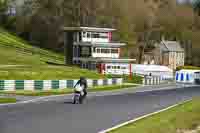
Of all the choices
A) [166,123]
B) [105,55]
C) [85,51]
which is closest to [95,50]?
[85,51]

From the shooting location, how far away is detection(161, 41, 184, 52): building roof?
140500 millimetres

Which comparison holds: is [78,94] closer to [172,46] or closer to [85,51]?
[85,51]

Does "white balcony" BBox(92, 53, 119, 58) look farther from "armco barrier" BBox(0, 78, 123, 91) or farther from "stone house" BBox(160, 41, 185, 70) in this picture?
"stone house" BBox(160, 41, 185, 70)

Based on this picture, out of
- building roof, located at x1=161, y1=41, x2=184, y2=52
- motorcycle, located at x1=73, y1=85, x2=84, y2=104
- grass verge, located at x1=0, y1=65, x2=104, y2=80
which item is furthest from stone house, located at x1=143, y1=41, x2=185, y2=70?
motorcycle, located at x1=73, y1=85, x2=84, y2=104

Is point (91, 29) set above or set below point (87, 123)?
above

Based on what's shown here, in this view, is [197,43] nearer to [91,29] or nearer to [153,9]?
[153,9]

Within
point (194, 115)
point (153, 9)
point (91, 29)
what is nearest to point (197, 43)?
point (153, 9)

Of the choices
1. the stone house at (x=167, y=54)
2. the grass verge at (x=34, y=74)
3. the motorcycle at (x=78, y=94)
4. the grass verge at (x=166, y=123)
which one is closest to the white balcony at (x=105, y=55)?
the grass verge at (x=34, y=74)

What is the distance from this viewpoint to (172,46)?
142 m

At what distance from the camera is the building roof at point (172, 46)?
140 m

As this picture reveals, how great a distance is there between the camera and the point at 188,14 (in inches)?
5871

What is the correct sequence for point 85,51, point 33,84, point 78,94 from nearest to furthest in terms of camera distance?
point 78,94, point 33,84, point 85,51

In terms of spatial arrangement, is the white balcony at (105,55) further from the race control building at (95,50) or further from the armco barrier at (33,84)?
the armco barrier at (33,84)

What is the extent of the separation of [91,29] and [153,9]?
5748cm
